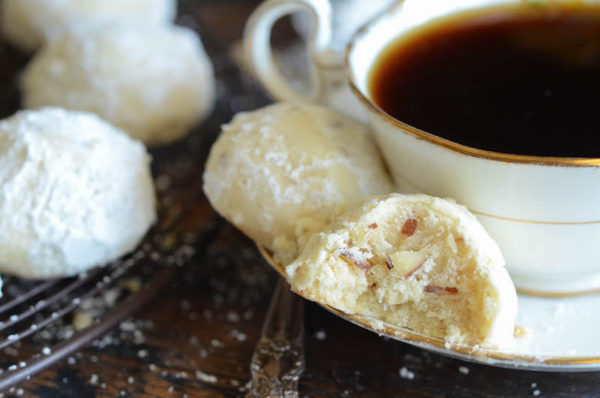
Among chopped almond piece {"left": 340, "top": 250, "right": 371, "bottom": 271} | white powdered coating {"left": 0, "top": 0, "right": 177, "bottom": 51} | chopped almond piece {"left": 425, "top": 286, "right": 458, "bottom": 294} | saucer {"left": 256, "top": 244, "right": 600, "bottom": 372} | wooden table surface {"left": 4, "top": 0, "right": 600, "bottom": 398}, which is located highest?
white powdered coating {"left": 0, "top": 0, "right": 177, "bottom": 51}

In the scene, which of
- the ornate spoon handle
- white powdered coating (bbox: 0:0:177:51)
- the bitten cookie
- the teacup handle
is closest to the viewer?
the bitten cookie

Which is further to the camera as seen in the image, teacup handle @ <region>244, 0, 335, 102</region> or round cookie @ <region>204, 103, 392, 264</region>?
teacup handle @ <region>244, 0, 335, 102</region>

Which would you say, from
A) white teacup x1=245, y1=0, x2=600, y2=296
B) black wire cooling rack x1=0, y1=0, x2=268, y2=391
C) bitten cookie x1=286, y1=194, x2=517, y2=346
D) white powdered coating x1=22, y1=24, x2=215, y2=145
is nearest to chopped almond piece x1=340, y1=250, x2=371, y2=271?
bitten cookie x1=286, y1=194, x2=517, y2=346

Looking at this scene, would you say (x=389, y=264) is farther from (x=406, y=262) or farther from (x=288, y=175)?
(x=288, y=175)

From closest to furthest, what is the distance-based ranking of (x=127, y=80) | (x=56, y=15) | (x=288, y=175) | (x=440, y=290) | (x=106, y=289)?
(x=440, y=290) < (x=288, y=175) < (x=106, y=289) < (x=127, y=80) < (x=56, y=15)

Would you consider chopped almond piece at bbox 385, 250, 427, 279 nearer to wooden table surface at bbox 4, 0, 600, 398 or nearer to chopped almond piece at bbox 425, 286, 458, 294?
chopped almond piece at bbox 425, 286, 458, 294

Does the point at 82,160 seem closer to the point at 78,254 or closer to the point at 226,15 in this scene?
the point at 78,254

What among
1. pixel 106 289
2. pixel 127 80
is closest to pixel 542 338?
pixel 106 289

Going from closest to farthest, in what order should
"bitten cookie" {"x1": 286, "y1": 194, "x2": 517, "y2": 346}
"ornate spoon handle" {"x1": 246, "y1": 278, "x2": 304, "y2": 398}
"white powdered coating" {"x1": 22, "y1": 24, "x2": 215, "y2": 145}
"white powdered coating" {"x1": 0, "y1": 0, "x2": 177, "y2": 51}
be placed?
"bitten cookie" {"x1": 286, "y1": 194, "x2": 517, "y2": 346}
"ornate spoon handle" {"x1": 246, "y1": 278, "x2": 304, "y2": 398}
"white powdered coating" {"x1": 22, "y1": 24, "x2": 215, "y2": 145}
"white powdered coating" {"x1": 0, "y1": 0, "x2": 177, "y2": 51}
